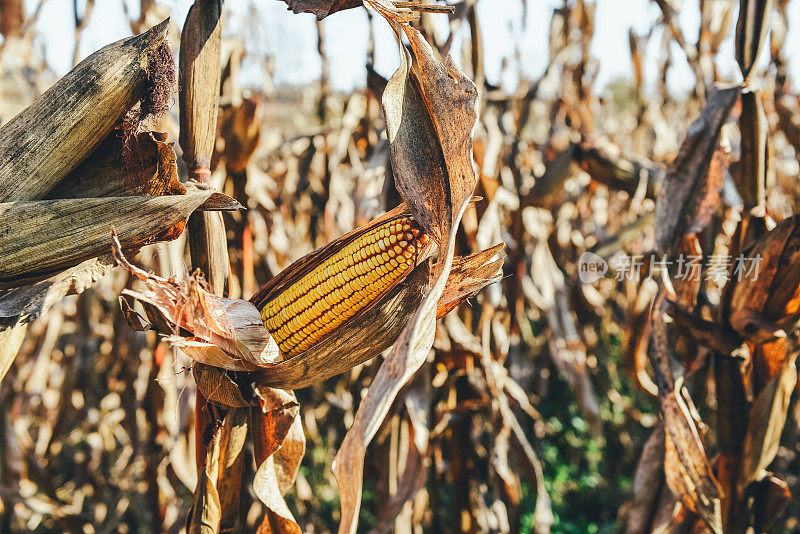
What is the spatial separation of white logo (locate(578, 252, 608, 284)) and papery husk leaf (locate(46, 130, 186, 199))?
1.53 metres

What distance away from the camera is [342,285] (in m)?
0.69

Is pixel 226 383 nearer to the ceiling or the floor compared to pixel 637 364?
nearer to the ceiling

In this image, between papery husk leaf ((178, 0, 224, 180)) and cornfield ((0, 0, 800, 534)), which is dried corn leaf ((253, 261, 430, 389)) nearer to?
cornfield ((0, 0, 800, 534))

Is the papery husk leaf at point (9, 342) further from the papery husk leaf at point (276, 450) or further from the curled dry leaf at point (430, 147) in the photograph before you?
the curled dry leaf at point (430, 147)

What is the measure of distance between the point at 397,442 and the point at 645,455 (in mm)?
614

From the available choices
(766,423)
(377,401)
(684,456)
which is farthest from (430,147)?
(766,423)

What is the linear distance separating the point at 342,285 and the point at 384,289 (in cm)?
5

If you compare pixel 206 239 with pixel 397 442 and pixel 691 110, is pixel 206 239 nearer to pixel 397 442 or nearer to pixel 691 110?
pixel 397 442

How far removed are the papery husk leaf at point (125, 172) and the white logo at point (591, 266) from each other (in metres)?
1.53

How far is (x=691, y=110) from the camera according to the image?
2811 mm

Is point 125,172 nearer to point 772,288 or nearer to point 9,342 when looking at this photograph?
point 9,342

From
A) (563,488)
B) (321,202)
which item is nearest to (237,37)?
(321,202)

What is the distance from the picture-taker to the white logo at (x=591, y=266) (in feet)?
6.25

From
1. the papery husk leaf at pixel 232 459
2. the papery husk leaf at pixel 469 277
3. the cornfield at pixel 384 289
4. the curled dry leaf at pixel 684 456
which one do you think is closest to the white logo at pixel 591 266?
the cornfield at pixel 384 289
